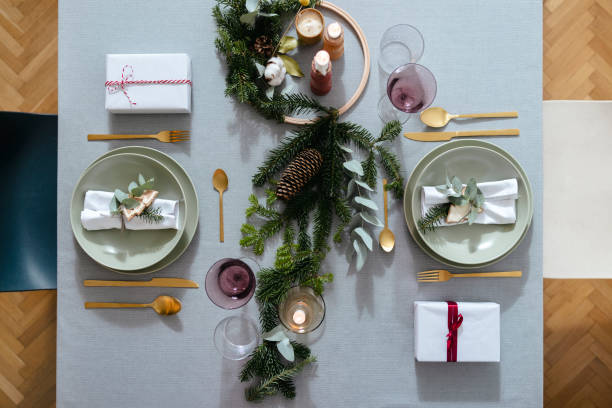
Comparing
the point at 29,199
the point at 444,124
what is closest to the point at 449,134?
the point at 444,124

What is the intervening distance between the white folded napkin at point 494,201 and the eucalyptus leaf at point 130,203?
695 mm

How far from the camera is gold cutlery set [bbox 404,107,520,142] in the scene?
3.32 ft

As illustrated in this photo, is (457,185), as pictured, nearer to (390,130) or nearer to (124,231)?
(390,130)

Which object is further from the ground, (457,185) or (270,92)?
(270,92)

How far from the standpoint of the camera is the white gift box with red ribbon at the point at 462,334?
960 millimetres

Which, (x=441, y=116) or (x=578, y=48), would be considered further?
(x=578, y=48)

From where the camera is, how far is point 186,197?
3.29 ft

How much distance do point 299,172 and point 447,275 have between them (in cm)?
46

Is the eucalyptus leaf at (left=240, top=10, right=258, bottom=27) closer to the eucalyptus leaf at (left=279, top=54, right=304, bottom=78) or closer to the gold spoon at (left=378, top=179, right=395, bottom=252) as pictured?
the eucalyptus leaf at (left=279, top=54, right=304, bottom=78)

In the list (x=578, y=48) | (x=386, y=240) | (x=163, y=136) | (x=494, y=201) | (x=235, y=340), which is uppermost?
(x=578, y=48)

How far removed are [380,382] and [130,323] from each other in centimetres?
66

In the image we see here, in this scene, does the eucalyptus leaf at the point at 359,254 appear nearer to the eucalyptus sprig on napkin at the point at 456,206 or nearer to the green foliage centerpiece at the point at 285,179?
the green foliage centerpiece at the point at 285,179

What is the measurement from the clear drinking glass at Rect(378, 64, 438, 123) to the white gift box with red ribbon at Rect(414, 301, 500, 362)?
0.49 metres

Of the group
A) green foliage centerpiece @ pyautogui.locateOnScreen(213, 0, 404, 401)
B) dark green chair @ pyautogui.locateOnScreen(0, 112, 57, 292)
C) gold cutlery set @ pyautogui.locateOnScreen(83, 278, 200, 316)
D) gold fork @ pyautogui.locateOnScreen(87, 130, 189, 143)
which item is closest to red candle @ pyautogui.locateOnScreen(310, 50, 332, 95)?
green foliage centerpiece @ pyautogui.locateOnScreen(213, 0, 404, 401)
